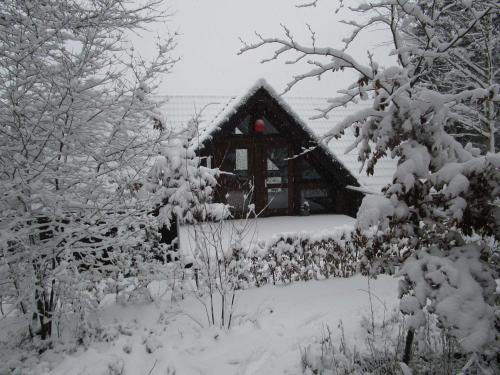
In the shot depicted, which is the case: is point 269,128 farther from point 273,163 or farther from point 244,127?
point 273,163

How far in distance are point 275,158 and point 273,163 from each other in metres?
0.20

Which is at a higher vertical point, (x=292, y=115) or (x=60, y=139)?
(x=292, y=115)

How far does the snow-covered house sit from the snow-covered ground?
5.16 meters

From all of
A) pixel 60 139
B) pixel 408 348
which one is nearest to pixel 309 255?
pixel 408 348

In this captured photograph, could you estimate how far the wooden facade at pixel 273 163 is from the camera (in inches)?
408

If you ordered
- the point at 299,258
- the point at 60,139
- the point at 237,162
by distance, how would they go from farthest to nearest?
the point at 237,162, the point at 299,258, the point at 60,139

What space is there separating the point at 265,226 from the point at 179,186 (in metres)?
4.13

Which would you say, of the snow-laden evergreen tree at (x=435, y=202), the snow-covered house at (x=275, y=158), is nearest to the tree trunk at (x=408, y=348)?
the snow-laden evergreen tree at (x=435, y=202)

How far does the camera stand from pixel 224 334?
4.19 m

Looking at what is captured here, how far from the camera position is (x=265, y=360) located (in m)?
3.62

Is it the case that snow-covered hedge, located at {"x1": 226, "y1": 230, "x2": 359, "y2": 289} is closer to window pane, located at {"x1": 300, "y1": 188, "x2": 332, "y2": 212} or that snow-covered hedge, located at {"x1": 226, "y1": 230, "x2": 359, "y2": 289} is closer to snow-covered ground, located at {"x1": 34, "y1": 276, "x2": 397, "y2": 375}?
snow-covered ground, located at {"x1": 34, "y1": 276, "x2": 397, "y2": 375}

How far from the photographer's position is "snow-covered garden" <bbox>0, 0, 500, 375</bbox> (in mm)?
2592

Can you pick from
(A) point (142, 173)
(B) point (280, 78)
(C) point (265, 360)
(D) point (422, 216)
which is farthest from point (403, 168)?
(B) point (280, 78)

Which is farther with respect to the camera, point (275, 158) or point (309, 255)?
point (275, 158)
